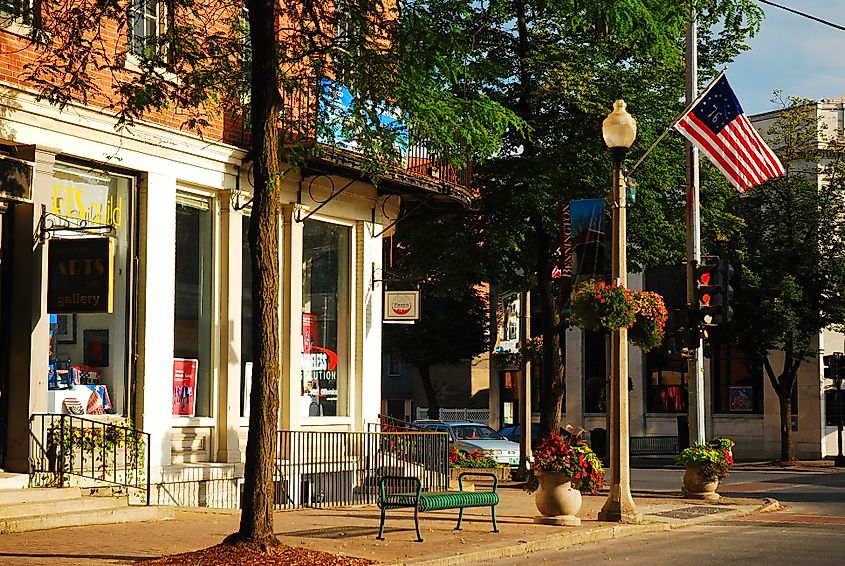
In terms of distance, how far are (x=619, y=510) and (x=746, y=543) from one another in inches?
98.8

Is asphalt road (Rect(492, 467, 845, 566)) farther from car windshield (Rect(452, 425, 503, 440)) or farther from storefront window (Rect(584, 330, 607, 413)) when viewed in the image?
storefront window (Rect(584, 330, 607, 413))

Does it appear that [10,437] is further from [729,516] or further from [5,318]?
[729,516]

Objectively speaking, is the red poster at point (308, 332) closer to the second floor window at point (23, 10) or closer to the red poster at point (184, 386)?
the red poster at point (184, 386)

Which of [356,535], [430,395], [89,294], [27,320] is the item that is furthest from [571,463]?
[430,395]

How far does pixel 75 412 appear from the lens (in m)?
16.5

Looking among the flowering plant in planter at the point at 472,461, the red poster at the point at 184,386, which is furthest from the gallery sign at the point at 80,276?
the flowering plant in planter at the point at 472,461

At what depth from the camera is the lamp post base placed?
58.3ft

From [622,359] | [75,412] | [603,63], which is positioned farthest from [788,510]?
[75,412]

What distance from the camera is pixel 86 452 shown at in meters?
16.2

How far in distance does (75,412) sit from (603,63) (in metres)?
14.7

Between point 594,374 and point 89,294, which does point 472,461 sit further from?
point 594,374

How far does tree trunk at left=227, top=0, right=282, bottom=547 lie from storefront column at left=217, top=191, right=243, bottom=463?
24.9 feet

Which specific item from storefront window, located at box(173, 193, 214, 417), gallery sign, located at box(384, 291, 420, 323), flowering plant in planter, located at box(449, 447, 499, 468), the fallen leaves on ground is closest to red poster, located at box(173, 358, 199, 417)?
storefront window, located at box(173, 193, 214, 417)

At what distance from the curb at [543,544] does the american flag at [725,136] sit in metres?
7.95
